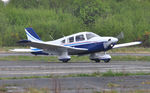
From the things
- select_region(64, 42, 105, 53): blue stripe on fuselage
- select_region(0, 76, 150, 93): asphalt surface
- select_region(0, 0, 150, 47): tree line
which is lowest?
select_region(0, 76, 150, 93): asphalt surface

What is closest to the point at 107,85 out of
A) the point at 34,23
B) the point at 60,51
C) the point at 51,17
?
the point at 60,51

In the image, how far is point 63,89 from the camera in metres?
10.0

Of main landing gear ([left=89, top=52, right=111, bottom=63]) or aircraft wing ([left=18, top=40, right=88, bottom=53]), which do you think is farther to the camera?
main landing gear ([left=89, top=52, right=111, bottom=63])

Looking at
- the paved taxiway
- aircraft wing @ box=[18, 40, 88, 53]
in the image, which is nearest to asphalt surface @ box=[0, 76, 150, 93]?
the paved taxiway

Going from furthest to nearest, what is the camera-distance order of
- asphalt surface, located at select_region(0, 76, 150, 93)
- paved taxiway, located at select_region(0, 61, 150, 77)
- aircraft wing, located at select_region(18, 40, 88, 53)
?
aircraft wing, located at select_region(18, 40, 88, 53) → paved taxiway, located at select_region(0, 61, 150, 77) → asphalt surface, located at select_region(0, 76, 150, 93)

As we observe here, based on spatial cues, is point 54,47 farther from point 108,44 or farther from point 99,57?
point 108,44

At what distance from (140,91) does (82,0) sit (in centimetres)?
5096

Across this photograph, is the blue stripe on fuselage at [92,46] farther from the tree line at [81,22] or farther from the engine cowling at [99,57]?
Result: the tree line at [81,22]

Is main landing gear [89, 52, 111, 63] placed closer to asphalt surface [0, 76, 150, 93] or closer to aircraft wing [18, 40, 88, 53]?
aircraft wing [18, 40, 88, 53]

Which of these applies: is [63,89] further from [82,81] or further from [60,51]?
[60,51]

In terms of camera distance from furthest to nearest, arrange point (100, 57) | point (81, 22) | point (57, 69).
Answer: point (81, 22) → point (100, 57) → point (57, 69)

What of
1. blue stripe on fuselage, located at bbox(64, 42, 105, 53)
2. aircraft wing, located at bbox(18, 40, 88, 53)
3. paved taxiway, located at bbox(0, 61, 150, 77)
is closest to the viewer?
paved taxiway, located at bbox(0, 61, 150, 77)

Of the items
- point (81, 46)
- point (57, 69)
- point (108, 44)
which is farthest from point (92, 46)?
point (57, 69)

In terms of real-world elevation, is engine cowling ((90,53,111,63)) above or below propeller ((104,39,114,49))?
below
